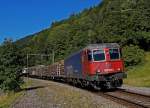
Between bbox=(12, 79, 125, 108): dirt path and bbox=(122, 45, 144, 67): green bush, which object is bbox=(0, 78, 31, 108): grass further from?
bbox=(122, 45, 144, 67): green bush

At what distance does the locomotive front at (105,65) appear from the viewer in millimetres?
31672

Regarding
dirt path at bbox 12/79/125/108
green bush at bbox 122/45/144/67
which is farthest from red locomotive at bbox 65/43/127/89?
green bush at bbox 122/45/144/67

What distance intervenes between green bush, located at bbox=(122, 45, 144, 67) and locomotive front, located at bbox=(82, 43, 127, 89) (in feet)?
135

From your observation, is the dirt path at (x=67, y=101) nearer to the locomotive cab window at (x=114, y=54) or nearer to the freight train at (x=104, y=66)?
the freight train at (x=104, y=66)

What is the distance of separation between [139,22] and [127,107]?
6652 centimetres

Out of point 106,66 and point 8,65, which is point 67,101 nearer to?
point 106,66

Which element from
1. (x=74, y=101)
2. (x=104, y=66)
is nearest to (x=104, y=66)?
(x=104, y=66)

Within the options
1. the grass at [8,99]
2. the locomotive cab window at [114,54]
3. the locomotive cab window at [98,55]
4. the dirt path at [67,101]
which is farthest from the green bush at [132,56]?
the dirt path at [67,101]

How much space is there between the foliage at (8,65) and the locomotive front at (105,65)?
38.9 feet

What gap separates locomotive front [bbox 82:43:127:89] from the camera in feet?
104

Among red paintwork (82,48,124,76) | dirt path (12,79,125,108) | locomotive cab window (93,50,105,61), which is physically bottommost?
dirt path (12,79,125,108)

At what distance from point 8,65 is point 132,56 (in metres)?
35.4

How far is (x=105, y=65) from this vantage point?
31.8 meters

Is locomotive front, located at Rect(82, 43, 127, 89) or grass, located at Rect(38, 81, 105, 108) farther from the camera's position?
locomotive front, located at Rect(82, 43, 127, 89)
